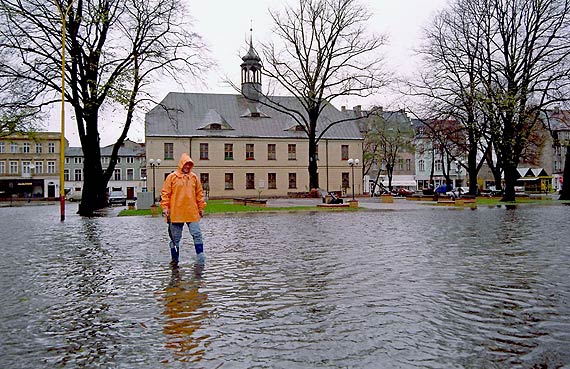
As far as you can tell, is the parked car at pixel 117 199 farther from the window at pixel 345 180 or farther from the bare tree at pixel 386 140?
the bare tree at pixel 386 140

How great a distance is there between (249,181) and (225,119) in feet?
26.2

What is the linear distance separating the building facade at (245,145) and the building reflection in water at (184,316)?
52.7 metres

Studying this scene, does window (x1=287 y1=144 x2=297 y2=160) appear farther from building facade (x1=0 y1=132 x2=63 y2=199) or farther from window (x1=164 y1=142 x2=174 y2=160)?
building facade (x1=0 y1=132 x2=63 y2=199)

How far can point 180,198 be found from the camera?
9266mm

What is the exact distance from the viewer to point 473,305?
5.91 metres

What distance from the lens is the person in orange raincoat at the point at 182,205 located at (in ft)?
30.3

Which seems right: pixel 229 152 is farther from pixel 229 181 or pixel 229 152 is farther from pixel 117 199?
pixel 117 199

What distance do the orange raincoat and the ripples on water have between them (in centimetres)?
92

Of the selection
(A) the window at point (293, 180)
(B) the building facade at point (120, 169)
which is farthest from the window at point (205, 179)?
(B) the building facade at point (120, 169)

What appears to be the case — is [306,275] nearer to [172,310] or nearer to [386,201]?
[172,310]

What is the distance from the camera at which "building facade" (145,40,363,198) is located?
60.2m

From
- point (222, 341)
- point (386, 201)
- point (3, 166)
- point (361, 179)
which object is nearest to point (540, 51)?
point (386, 201)

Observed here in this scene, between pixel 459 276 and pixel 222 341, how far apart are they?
4338 mm

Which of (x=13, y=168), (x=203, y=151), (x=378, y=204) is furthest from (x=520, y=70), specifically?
(x=13, y=168)
